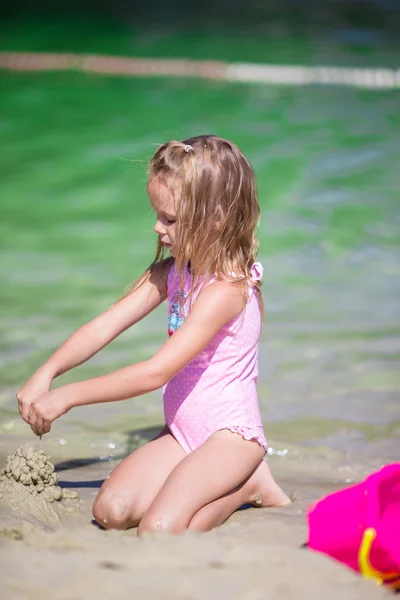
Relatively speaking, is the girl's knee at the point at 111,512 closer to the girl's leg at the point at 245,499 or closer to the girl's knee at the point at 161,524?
the girl's knee at the point at 161,524

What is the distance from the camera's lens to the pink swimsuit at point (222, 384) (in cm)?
270

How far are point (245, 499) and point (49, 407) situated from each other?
709 mm

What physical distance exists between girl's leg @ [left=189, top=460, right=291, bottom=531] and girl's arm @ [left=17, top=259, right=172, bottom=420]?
649mm

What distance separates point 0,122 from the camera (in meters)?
9.54

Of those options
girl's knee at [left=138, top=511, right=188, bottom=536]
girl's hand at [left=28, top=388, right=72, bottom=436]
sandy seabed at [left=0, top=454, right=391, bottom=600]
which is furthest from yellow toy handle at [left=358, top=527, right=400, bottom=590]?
girl's hand at [left=28, top=388, right=72, bottom=436]

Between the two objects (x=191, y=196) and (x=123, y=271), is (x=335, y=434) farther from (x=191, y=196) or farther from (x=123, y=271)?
(x=123, y=271)

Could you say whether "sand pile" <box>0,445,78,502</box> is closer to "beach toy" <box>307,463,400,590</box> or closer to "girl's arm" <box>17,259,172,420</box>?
"girl's arm" <box>17,259,172,420</box>

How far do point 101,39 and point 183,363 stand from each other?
1465 centimetres

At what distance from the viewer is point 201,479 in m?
2.51

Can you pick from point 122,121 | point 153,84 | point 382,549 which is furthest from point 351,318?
point 153,84

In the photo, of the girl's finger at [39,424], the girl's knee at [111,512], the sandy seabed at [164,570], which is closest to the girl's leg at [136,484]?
the girl's knee at [111,512]

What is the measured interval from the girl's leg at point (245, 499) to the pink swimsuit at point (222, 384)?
119 millimetres

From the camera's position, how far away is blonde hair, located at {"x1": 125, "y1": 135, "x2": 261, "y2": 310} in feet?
8.38

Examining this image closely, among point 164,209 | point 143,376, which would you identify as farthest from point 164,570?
point 164,209
